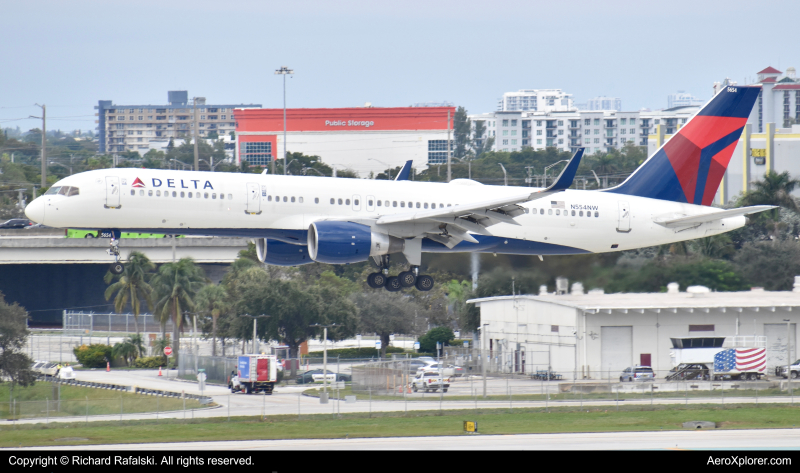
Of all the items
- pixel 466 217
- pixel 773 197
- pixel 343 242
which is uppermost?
pixel 773 197

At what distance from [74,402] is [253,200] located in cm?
2664

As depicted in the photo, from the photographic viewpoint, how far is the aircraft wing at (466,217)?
1500 inches

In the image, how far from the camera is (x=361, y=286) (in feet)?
316

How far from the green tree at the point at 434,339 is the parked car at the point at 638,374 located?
2823 cm

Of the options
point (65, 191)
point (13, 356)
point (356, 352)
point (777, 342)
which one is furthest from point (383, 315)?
point (65, 191)

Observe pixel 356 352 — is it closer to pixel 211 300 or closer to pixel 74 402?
pixel 211 300

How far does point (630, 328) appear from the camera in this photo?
60438mm

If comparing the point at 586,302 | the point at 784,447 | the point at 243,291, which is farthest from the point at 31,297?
the point at 784,447

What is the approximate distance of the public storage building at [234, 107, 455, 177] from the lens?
17938 centimetres

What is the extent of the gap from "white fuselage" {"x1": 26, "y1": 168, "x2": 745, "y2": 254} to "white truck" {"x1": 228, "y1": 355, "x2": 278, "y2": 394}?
21.7 m

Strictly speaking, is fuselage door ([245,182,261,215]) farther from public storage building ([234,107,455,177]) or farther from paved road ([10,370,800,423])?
public storage building ([234,107,455,177])

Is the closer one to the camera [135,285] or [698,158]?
[698,158]

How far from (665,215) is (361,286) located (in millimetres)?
54873
